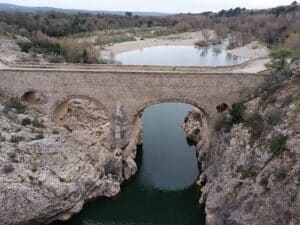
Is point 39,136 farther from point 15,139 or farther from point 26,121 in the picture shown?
point 26,121

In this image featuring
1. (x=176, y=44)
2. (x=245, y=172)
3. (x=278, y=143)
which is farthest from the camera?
(x=176, y=44)

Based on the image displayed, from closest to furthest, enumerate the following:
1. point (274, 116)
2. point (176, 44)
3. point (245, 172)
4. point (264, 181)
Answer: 1. point (264, 181)
2. point (245, 172)
3. point (274, 116)
4. point (176, 44)

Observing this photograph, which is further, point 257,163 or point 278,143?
point 257,163

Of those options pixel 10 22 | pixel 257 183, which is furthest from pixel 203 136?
pixel 10 22

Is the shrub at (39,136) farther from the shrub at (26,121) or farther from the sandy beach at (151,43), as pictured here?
the sandy beach at (151,43)

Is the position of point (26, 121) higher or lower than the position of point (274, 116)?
lower

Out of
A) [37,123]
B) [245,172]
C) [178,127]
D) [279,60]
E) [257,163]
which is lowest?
[178,127]

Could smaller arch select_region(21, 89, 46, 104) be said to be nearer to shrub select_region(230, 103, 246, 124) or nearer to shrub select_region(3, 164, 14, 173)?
shrub select_region(3, 164, 14, 173)

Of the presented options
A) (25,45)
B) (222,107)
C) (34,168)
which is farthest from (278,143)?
(25,45)

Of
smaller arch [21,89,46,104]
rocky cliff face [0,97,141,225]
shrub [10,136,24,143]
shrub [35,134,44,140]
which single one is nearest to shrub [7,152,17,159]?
rocky cliff face [0,97,141,225]
